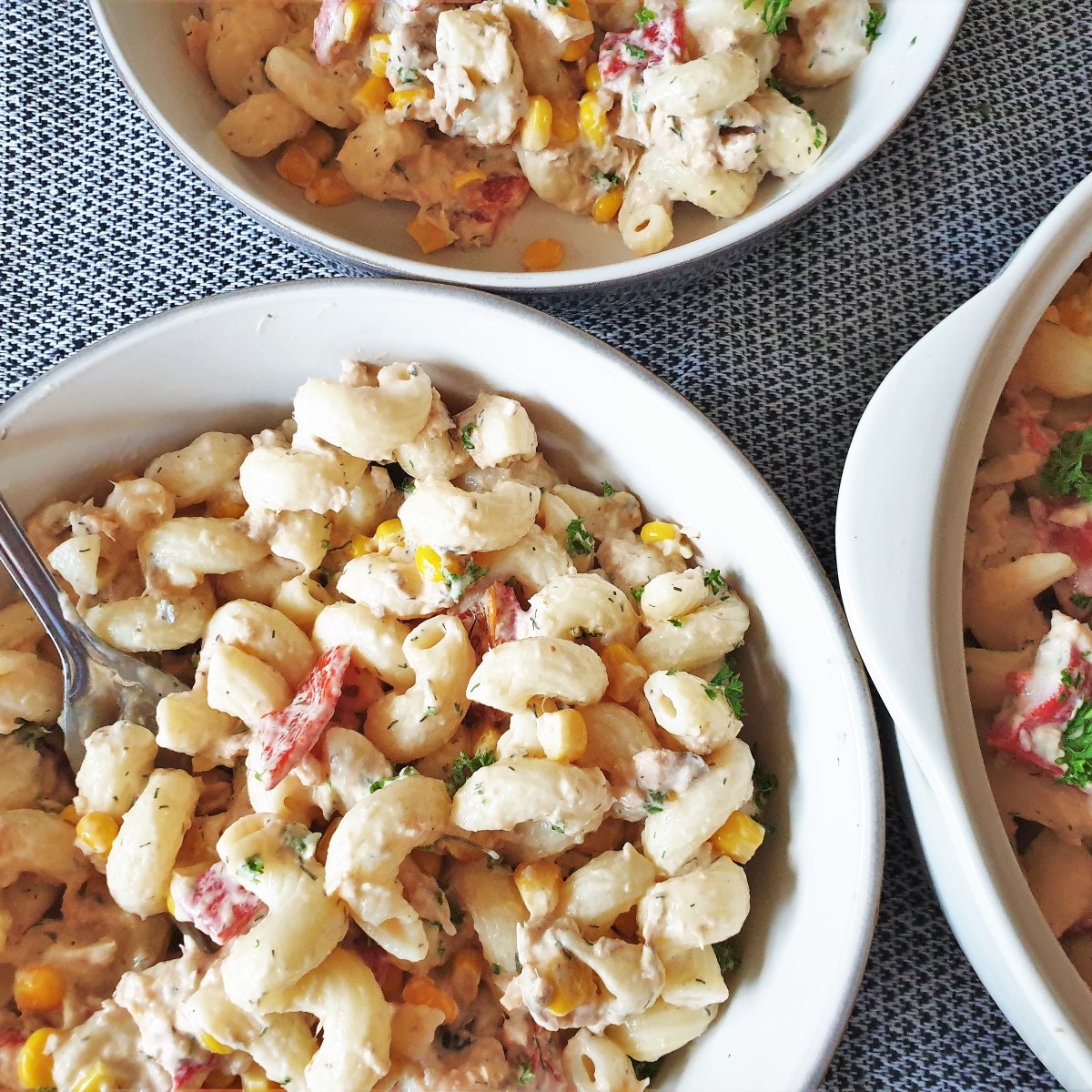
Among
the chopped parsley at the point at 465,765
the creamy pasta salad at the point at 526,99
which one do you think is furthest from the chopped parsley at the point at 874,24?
the chopped parsley at the point at 465,765

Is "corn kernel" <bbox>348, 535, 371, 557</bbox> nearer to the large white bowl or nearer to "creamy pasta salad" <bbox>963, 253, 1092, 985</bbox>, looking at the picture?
the large white bowl

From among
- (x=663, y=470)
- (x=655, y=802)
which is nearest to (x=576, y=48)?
(x=663, y=470)

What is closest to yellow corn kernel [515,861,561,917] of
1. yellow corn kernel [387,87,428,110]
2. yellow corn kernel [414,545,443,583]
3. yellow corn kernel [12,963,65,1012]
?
yellow corn kernel [414,545,443,583]

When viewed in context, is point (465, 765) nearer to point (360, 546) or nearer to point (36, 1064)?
point (360, 546)

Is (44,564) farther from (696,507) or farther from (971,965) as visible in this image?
(971,965)

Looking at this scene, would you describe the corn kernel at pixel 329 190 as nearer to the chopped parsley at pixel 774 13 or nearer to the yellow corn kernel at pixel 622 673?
the chopped parsley at pixel 774 13
